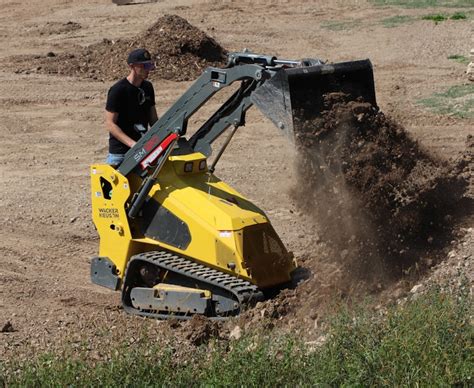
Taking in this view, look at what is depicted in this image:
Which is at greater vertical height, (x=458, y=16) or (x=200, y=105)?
(x=200, y=105)

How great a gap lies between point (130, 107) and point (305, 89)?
6.10 ft

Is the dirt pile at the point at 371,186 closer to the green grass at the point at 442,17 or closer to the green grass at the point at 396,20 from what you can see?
the green grass at the point at 396,20

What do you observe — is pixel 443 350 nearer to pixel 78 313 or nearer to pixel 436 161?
pixel 436 161

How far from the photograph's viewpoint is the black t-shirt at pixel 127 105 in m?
10.2

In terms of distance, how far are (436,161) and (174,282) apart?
9.76 ft

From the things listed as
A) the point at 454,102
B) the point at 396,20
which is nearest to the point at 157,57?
the point at 454,102

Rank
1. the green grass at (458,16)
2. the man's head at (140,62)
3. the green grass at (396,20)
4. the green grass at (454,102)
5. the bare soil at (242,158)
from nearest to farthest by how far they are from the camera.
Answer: the bare soil at (242,158) < the man's head at (140,62) < the green grass at (454,102) < the green grass at (396,20) < the green grass at (458,16)

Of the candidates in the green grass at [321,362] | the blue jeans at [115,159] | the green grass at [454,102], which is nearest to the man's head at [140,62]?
the blue jeans at [115,159]

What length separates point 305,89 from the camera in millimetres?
9539

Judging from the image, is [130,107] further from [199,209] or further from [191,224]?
[191,224]

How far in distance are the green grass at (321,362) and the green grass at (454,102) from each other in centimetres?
925

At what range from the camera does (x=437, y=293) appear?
8.29 metres

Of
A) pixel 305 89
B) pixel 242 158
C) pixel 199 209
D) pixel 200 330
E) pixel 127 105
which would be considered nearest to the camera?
pixel 200 330

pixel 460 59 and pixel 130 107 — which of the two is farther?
pixel 460 59
